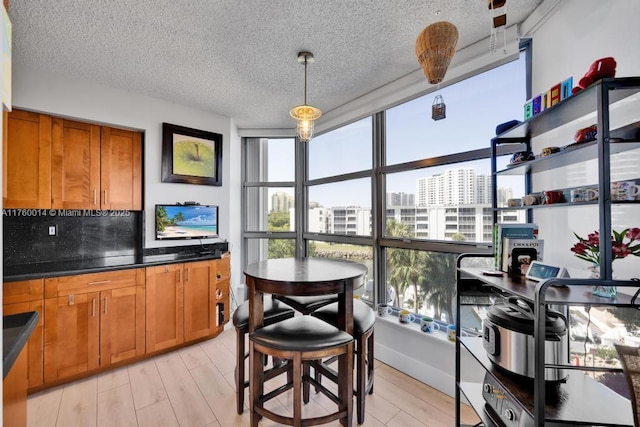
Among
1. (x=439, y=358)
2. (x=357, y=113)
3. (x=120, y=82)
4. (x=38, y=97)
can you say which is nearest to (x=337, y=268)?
(x=439, y=358)

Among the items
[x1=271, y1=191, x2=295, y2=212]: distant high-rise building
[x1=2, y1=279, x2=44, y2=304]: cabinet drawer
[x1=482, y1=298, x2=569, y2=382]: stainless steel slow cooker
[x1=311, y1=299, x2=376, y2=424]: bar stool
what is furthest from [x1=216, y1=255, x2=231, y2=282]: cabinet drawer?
[x1=482, y1=298, x2=569, y2=382]: stainless steel slow cooker

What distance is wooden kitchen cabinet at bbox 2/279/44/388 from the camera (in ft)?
6.95

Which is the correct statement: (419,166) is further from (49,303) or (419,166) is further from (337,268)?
(49,303)

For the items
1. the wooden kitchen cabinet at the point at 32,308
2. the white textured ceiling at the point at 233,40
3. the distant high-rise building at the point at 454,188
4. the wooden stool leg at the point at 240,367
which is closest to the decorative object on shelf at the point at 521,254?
the distant high-rise building at the point at 454,188

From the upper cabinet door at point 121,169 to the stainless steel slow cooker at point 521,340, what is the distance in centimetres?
332

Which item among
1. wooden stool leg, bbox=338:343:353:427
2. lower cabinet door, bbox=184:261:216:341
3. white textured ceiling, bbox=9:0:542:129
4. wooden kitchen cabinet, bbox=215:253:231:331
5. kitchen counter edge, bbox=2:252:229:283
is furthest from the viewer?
wooden kitchen cabinet, bbox=215:253:231:331

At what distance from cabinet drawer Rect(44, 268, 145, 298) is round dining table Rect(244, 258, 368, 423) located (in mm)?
1480

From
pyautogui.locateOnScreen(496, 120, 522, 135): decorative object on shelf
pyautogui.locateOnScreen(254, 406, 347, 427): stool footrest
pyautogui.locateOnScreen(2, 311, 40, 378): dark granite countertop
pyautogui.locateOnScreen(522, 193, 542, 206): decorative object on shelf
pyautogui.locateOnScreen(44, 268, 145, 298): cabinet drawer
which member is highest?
pyautogui.locateOnScreen(496, 120, 522, 135): decorative object on shelf

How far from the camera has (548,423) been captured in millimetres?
1031

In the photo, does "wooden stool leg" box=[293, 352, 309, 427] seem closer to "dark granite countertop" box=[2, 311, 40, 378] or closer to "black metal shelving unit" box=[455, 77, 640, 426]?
"black metal shelving unit" box=[455, 77, 640, 426]

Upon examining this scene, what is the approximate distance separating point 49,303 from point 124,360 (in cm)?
81

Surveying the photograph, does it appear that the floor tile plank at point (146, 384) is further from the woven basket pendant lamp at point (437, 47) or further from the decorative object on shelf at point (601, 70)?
the decorative object on shelf at point (601, 70)

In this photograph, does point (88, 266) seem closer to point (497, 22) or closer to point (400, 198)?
point (400, 198)

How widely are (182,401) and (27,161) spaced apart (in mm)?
2403
